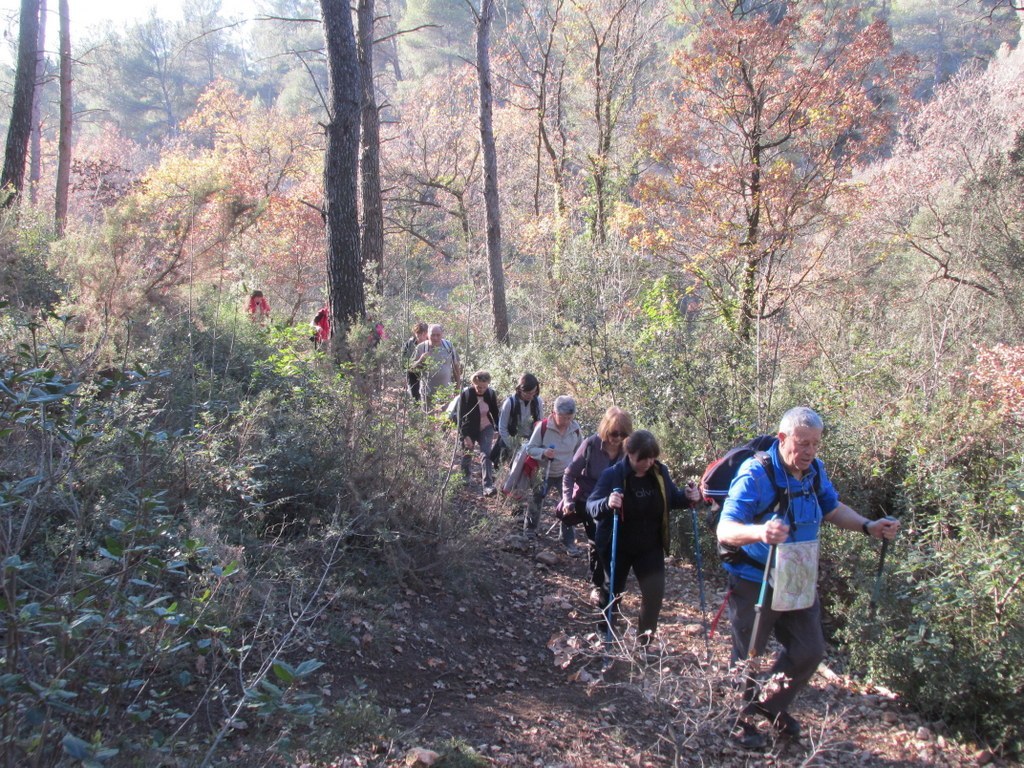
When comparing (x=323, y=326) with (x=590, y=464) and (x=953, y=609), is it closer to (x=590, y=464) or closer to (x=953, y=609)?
(x=590, y=464)

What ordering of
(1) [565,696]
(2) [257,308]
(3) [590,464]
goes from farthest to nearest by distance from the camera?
(2) [257,308] → (3) [590,464] → (1) [565,696]

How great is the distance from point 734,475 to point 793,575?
2.16 feet

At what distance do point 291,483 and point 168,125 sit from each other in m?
48.9

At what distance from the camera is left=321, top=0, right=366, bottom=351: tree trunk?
852 centimetres

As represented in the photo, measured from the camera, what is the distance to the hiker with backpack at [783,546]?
3816mm

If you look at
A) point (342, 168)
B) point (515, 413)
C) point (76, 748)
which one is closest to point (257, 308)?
point (342, 168)

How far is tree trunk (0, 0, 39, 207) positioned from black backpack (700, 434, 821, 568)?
1226 cm

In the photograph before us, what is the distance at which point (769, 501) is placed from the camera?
385 cm

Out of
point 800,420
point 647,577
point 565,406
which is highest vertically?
point 800,420

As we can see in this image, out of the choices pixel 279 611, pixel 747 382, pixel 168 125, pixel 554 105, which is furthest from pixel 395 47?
pixel 279 611

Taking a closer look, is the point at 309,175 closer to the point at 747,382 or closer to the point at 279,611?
the point at 747,382

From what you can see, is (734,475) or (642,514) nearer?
(734,475)

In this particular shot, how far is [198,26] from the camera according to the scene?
5119cm

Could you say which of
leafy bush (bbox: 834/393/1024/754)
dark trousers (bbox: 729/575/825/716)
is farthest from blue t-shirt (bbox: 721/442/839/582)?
leafy bush (bbox: 834/393/1024/754)
